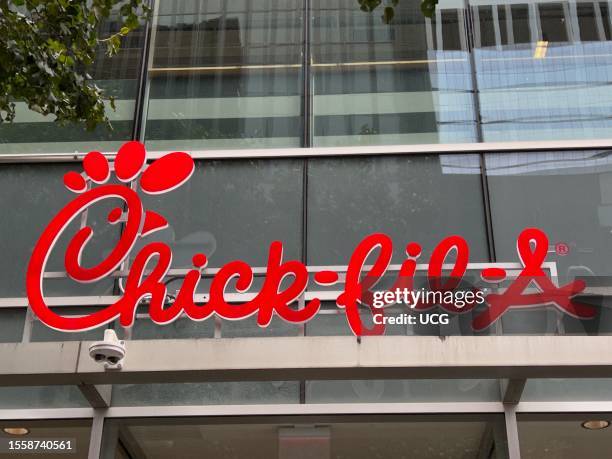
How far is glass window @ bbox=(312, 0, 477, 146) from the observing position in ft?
37.1

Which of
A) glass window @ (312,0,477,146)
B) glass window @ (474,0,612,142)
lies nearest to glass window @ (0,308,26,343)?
glass window @ (312,0,477,146)

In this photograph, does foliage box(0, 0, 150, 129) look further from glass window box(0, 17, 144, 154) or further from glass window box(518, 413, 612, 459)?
glass window box(518, 413, 612, 459)

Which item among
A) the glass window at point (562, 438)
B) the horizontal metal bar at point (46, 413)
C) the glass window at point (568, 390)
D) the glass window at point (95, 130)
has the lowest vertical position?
the glass window at point (562, 438)

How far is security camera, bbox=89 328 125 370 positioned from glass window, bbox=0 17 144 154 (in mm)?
4194

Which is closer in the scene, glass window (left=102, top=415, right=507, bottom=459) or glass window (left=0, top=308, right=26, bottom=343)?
glass window (left=102, top=415, right=507, bottom=459)

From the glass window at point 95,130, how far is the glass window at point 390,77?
236cm

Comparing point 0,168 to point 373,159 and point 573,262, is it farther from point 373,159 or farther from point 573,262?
point 573,262

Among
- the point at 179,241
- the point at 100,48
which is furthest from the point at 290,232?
the point at 100,48

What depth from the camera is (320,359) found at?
26.1 ft

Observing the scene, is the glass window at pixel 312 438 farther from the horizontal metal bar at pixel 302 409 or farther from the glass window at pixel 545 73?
the glass window at pixel 545 73

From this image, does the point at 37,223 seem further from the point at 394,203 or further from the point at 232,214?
the point at 394,203

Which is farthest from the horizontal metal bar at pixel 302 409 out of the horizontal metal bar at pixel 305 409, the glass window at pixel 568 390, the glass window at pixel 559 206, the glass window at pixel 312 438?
the glass window at pixel 559 206

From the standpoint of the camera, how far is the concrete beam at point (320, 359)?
7.85 metres

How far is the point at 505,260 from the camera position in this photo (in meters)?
10.2
